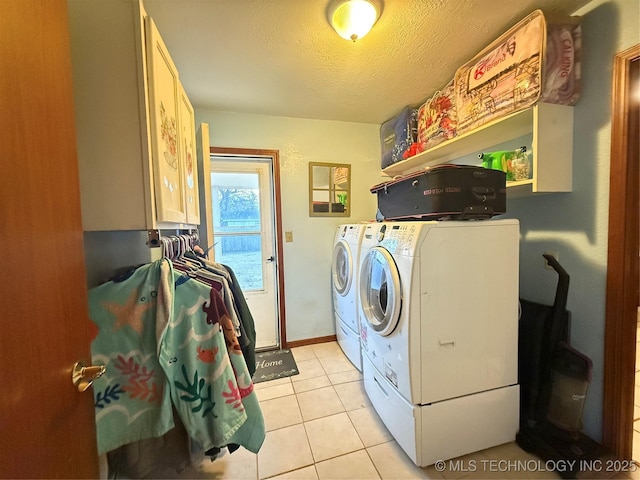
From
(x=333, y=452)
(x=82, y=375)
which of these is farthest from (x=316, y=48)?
(x=333, y=452)

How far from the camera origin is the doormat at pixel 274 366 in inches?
86.3

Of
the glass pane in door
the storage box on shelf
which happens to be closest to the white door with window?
the glass pane in door

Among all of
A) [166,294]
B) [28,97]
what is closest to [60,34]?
[28,97]

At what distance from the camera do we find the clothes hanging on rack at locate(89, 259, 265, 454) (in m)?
0.96

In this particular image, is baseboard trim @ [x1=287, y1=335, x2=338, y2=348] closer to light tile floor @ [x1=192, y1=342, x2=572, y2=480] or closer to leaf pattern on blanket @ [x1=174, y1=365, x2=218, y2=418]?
light tile floor @ [x1=192, y1=342, x2=572, y2=480]

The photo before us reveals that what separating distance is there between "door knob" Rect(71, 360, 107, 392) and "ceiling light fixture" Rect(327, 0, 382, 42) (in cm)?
166

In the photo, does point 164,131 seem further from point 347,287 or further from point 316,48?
point 347,287

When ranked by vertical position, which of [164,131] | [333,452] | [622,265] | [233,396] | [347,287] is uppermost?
[164,131]

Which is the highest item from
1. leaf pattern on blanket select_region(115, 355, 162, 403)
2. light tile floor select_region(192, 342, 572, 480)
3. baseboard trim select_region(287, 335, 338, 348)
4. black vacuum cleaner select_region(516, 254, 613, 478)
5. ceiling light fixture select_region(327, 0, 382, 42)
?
ceiling light fixture select_region(327, 0, 382, 42)

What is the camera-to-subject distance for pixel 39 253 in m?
0.54

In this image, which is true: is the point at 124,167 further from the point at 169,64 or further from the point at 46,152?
the point at 169,64

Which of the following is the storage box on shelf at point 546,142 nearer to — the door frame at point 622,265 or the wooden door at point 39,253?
the door frame at point 622,265

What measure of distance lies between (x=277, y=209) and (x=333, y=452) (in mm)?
1854

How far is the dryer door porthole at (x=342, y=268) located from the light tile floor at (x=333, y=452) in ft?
2.60
